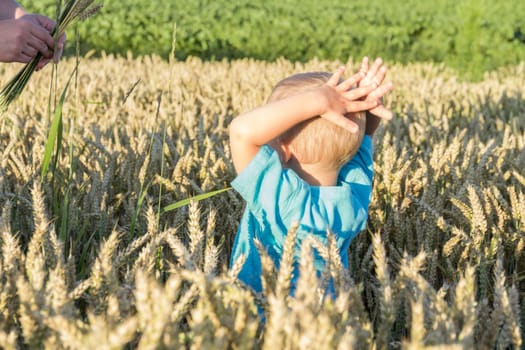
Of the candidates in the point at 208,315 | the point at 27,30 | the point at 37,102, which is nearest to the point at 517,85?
the point at 37,102

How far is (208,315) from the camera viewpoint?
1.06 m

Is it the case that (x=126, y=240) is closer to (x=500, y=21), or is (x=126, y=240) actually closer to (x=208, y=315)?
(x=208, y=315)

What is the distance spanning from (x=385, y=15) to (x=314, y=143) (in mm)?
8142

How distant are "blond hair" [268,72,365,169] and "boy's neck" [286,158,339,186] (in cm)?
2

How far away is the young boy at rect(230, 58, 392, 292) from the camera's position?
1.58m

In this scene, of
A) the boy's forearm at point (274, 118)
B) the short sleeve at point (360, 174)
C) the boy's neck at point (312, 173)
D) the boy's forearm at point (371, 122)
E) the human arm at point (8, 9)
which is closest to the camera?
the boy's forearm at point (274, 118)

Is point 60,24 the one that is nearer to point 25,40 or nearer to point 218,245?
point 25,40

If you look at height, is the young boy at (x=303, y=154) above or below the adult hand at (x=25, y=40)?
below

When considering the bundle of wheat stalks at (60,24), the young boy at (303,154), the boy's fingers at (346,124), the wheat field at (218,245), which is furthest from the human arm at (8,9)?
the boy's fingers at (346,124)

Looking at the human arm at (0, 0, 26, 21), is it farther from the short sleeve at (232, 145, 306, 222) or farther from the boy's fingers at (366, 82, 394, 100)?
the boy's fingers at (366, 82, 394, 100)

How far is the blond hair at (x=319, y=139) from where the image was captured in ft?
5.44

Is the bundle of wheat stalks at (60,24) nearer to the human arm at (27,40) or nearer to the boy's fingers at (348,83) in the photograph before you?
the human arm at (27,40)

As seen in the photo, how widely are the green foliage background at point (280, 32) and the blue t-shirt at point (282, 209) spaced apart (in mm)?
6358

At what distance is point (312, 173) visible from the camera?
5.69ft
